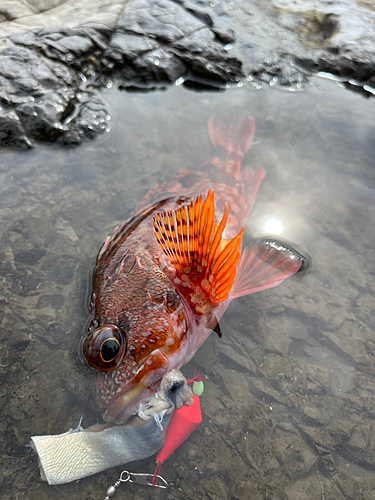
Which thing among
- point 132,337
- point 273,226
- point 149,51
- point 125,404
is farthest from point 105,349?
point 149,51

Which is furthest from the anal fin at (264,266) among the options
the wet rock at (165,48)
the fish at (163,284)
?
the wet rock at (165,48)

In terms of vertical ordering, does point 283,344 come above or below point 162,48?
below

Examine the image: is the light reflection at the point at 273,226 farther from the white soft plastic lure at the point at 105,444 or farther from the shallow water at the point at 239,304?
the white soft plastic lure at the point at 105,444

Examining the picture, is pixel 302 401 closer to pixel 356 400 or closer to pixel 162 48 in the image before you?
pixel 356 400

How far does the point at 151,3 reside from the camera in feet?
15.2

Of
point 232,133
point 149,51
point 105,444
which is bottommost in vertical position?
point 105,444

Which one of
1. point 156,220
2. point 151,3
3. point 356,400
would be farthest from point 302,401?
point 151,3

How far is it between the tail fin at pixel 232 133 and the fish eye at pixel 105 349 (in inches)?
90.9

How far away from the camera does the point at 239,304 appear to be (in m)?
2.83

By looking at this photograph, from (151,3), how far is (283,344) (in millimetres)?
4600

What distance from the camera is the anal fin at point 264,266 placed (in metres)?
2.88

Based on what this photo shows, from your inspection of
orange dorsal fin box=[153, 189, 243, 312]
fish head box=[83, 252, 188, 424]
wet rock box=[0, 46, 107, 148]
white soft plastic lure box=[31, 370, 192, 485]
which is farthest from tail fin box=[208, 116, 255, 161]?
white soft plastic lure box=[31, 370, 192, 485]

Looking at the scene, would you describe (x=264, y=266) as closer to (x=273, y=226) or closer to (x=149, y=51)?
(x=273, y=226)

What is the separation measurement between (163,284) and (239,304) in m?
0.72
